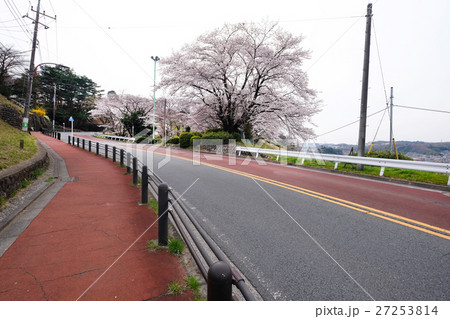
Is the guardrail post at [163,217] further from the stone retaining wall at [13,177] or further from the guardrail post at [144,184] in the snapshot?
the stone retaining wall at [13,177]

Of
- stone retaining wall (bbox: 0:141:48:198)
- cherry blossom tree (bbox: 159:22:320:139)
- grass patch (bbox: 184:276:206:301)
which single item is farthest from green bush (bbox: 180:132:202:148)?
grass patch (bbox: 184:276:206:301)

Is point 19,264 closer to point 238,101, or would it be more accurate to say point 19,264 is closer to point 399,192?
point 399,192

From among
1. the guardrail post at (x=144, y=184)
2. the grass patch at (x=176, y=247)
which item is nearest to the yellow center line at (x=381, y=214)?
the grass patch at (x=176, y=247)

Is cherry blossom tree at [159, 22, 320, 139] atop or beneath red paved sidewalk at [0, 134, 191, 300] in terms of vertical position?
atop

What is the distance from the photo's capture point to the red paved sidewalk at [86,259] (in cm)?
235

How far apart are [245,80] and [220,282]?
76.5ft

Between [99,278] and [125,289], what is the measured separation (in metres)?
0.39

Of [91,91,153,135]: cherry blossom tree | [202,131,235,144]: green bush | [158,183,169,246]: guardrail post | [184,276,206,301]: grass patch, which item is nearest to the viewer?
[184,276,206,301]: grass patch

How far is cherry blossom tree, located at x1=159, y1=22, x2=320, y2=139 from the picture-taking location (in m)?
21.3

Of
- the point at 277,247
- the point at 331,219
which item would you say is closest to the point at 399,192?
the point at 331,219

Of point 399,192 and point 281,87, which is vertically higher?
point 281,87

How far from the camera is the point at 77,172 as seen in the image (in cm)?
914

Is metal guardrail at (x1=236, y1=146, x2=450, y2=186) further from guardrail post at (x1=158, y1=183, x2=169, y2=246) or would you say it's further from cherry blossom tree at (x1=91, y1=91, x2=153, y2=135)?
cherry blossom tree at (x1=91, y1=91, x2=153, y2=135)

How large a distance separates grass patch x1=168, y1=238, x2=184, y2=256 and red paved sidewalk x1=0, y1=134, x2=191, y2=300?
3.5 inches
